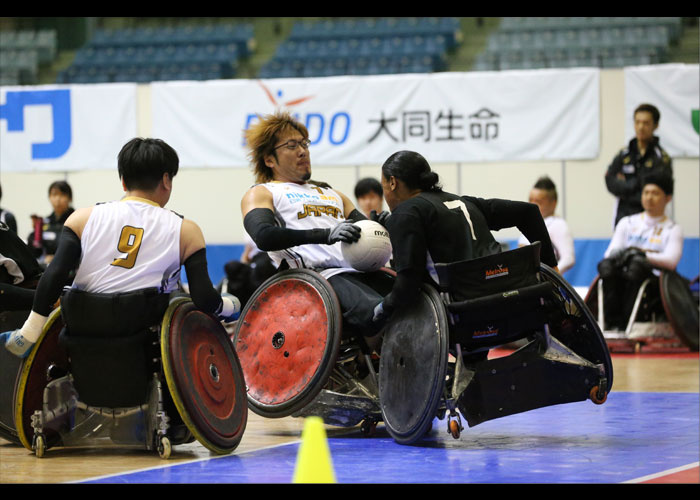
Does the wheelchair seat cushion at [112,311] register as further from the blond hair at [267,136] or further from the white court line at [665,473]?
the white court line at [665,473]

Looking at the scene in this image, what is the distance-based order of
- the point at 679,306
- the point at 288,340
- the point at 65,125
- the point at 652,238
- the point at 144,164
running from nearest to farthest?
the point at 144,164, the point at 288,340, the point at 679,306, the point at 652,238, the point at 65,125

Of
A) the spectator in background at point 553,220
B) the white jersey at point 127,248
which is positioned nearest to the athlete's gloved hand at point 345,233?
the white jersey at point 127,248

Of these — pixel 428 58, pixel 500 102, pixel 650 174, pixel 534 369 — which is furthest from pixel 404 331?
pixel 428 58

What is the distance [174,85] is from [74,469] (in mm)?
9573

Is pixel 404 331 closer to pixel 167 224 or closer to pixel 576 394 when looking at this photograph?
pixel 576 394

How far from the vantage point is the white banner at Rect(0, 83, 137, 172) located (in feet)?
44.3

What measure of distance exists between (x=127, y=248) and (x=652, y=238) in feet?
21.9

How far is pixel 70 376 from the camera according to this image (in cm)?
504

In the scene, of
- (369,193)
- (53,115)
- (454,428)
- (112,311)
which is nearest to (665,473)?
(454,428)

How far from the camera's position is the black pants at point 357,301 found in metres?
5.48

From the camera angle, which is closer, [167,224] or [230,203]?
[167,224]

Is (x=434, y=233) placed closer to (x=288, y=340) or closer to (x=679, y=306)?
(x=288, y=340)

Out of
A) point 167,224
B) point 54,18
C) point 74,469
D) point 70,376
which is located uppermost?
point 54,18

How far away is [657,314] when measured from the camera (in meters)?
10.3
